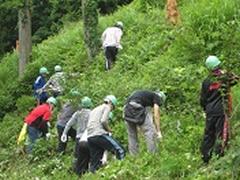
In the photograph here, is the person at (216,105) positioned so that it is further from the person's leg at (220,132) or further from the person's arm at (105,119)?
the person's arm at (105,119)

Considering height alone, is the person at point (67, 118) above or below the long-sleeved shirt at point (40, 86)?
above

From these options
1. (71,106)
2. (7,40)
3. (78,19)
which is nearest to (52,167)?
(71,106)

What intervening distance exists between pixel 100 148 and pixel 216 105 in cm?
319

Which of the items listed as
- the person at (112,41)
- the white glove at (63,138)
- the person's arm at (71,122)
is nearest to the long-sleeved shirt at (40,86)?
the person at (112,41)

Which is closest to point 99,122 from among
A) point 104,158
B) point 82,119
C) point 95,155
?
point 95,155

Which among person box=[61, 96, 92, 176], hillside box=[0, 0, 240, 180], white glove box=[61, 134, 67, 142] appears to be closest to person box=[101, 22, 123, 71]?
hillside box=[0, 0, 240, 180]

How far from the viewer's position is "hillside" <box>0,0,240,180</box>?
38.4 feet

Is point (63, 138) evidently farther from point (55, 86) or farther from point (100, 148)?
point (55, 86)

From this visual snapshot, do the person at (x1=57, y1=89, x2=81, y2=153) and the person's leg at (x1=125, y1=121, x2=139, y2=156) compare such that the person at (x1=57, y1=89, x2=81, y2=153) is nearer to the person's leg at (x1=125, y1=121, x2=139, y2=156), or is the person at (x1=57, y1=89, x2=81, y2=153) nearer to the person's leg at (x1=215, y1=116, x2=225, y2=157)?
the person's leg at (x1=125, y1=121, x2=139, y2=156)

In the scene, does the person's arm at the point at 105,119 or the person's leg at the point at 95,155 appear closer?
the person's arm at the point at 105,119

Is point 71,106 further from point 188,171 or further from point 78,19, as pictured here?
point 78,19

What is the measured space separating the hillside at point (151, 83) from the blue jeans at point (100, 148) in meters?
0.28

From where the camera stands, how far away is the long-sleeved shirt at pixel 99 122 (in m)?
13.0

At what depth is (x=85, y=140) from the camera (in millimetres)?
13617
